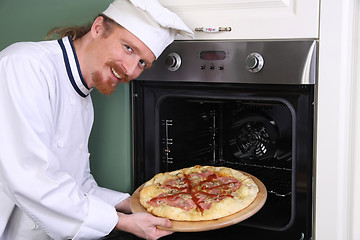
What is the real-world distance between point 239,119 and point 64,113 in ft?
2.30

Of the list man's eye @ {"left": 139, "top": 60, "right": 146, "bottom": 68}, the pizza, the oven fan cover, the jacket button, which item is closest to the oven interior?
the oven fan cover

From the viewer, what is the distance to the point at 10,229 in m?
1.54

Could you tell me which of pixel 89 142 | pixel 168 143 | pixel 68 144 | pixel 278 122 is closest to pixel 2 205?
pixel 68 144

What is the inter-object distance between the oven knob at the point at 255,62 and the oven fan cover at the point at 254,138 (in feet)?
1.31

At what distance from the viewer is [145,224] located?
1.39m

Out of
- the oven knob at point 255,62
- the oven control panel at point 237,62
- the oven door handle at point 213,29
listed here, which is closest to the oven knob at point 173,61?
the oven control panel at point 237,62

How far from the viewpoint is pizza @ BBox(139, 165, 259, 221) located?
142 cm

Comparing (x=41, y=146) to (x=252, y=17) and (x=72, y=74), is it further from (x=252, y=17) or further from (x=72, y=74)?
(x=252, y=17)

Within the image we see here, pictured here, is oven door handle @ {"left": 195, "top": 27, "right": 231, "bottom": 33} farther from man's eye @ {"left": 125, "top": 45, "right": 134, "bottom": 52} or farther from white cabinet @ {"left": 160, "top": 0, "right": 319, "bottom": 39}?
man's eye @ {"left": 125, "top": 45, "right": 134, "bottom": 52}

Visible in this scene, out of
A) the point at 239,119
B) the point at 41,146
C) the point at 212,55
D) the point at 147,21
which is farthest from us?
the point at 239,119

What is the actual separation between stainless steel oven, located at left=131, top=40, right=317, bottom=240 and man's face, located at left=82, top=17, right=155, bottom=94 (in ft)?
0.60

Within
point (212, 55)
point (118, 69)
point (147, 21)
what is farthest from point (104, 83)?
point (212, 55)

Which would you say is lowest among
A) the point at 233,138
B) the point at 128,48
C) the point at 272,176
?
the point at 272,176

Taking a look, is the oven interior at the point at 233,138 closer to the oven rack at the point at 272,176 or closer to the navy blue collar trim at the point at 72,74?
the oven rack at the point at 272,176
